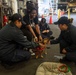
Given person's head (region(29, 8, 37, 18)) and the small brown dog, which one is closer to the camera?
the small brown dog

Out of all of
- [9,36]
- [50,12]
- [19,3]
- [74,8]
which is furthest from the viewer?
[74,8]

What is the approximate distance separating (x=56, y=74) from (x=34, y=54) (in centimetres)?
87

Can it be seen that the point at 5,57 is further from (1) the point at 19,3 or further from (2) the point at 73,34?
(1) the point at 19,3

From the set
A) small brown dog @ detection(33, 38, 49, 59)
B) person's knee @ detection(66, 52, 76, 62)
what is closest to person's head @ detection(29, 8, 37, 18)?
small brown dog @ detection(33, 38, 49, 59)

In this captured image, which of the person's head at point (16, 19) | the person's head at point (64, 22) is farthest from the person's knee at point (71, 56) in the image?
the person's head at point (16, 19)

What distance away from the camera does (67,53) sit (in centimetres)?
237

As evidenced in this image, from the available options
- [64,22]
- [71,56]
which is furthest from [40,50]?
[64,22]

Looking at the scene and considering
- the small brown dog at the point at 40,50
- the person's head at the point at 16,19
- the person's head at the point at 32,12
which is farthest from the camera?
the person's head at the point at 32,12

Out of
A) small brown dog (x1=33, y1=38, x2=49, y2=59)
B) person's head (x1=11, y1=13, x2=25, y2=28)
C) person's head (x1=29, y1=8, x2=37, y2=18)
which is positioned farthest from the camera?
person's head (x1=29, y1=8, x2=37, y2=18)

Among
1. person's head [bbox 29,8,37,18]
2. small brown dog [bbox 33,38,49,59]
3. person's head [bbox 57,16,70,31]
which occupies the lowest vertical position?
small brown dog [bbox 33,38,49,59]

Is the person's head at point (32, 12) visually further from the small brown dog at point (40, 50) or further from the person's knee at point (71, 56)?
the person's knee at point (71, 56)

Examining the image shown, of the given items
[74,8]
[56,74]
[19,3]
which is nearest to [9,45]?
[56,74]

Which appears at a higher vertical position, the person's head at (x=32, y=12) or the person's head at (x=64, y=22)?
the person's head at (x=32, y=12)

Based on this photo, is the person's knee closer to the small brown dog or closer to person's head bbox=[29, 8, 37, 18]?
the small brown dog
